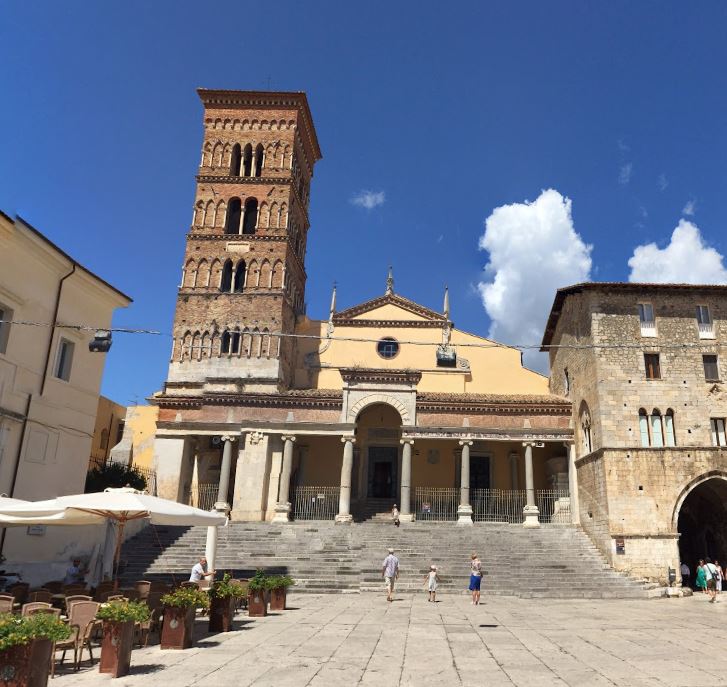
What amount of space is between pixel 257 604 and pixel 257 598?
152 mm

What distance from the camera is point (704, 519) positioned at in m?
24.3

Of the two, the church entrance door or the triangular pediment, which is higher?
the triangular pediment

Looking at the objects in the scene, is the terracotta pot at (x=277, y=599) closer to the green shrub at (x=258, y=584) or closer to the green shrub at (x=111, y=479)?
the green shrub at (x=258, y=584)

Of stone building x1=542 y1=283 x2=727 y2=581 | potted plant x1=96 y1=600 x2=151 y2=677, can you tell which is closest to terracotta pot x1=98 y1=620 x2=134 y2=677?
potted plant x1=96 y1=600 x2=151 y2=677

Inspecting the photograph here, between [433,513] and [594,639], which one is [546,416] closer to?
[433,513]

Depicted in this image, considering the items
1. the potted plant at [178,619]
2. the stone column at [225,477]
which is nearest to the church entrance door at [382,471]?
the stone column at [225,477]

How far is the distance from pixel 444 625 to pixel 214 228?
25.4 m

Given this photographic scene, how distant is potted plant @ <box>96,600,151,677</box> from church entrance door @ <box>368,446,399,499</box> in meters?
21.7

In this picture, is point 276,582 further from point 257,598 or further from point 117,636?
point 117,636

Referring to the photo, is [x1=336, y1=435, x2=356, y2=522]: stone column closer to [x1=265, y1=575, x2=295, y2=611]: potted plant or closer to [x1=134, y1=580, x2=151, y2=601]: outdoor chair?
[x1=265, y1=575, x2=295, y2=611]: potted plant

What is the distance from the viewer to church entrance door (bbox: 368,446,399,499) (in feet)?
95.5

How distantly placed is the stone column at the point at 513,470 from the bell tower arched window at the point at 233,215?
18742mm

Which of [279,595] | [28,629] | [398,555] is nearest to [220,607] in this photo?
[279,595]

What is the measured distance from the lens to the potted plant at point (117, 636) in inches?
303
